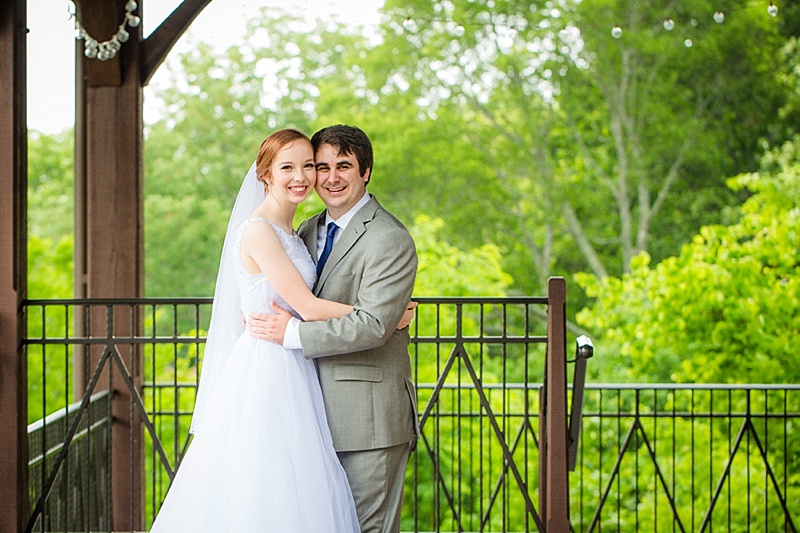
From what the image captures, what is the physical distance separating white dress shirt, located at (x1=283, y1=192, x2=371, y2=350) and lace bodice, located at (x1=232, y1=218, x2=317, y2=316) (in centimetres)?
9

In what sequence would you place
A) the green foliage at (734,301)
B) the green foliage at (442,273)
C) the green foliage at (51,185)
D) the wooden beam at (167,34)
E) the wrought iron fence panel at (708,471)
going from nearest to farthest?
1. the wooden beam at (167,34)
2. the wrought iron fence panel at (708,471)
3. the green foliage at (734,301)
4. the green foliage at (442,273)
5. the green foliage at (51,185)

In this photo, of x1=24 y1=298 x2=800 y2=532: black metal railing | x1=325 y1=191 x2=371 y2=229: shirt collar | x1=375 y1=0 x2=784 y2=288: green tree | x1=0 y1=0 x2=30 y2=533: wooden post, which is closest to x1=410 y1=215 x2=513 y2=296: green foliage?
x1=24 y1=298 x2=800 y2=532: black metal railing

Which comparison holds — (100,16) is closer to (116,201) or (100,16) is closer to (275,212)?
(116,201)

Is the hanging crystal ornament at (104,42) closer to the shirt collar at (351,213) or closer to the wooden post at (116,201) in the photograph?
the wooden post at (116,201)

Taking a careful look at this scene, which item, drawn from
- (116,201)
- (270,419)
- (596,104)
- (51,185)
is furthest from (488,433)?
(51,185)

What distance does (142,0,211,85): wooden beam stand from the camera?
4277 mm

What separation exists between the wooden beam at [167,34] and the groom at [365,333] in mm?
1947

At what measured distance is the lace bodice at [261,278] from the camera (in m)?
2.64

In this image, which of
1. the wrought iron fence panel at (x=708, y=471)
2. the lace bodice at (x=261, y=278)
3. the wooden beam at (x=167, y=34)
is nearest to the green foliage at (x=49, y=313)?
the wrought iron fence panel at (x=708, y=471)

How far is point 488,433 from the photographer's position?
20.7ft

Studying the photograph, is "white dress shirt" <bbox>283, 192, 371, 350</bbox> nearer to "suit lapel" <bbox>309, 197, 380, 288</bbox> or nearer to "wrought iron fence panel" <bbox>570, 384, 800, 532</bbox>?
"suit lapel" <bbox>309, 197, 380, 288</bbox>

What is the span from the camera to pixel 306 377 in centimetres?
268

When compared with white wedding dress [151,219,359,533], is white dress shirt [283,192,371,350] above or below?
above

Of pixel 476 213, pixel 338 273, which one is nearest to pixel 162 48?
pixel 338 273
